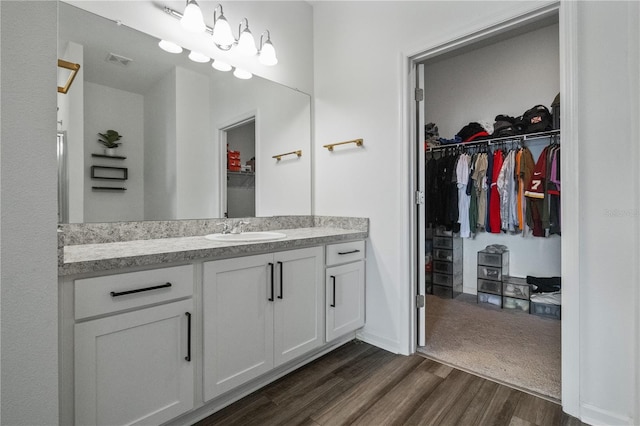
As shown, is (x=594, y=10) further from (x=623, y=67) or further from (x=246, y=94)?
(x=246, y=94)

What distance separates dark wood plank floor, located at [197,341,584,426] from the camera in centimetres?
148

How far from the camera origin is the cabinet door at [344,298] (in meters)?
2.05

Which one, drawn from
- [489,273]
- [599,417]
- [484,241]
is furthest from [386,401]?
[484,241]

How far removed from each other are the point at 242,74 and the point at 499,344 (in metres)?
2.65

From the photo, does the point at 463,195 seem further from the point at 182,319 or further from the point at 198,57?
the point at 182,319

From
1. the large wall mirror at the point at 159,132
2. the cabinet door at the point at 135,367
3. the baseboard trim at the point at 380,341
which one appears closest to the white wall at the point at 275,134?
the large wall mirror at the point at 159,132

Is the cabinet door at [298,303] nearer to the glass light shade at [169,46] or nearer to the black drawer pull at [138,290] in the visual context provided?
the black drawer pull at [138,290]

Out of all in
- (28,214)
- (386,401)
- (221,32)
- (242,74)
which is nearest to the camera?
(28,214)

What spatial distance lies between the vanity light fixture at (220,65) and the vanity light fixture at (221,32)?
89 millimetres

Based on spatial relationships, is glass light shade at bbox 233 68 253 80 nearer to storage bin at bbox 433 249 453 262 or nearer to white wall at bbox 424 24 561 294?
white wall at bbox 424 24 561 294

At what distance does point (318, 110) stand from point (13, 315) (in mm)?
2336

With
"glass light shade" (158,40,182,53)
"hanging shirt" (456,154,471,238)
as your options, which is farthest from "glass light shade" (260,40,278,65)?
"hanging shirt" (456,154,471,238)

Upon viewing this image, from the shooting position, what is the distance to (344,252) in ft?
7.04

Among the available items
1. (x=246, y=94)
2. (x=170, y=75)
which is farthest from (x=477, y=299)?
(x=170, y=75)
